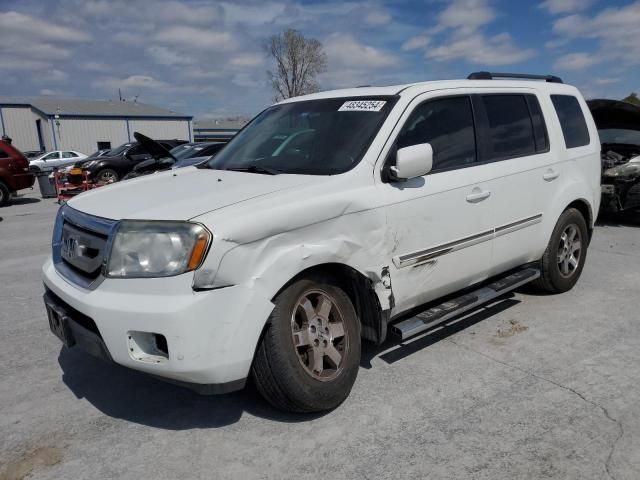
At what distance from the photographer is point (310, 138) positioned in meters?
3.65

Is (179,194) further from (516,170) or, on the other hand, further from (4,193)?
(4,193)

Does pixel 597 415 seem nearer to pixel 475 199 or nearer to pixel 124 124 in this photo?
pixel 475 199

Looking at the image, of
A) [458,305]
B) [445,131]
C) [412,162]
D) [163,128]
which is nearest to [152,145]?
[445,131]

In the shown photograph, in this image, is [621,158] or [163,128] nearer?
[621,158]

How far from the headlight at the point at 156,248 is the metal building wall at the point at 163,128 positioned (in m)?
48.9

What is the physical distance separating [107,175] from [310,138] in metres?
14.8

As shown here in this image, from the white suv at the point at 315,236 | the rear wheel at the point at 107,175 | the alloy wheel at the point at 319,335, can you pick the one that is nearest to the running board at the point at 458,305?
the white suv at the point at 315,236

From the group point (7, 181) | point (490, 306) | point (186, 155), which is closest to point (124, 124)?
point (7, 181)

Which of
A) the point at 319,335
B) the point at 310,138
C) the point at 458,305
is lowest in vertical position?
the point at 458,305

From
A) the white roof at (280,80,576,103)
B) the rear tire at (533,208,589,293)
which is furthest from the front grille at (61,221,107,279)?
the rear tire at (533,208,589,293)

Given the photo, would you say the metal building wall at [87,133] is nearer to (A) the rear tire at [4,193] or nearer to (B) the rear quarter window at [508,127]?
(A) the rear tire at [4,193]

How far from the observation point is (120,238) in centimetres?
263

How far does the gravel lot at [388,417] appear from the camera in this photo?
8.47 feet

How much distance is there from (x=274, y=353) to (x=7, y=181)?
14367 mm
